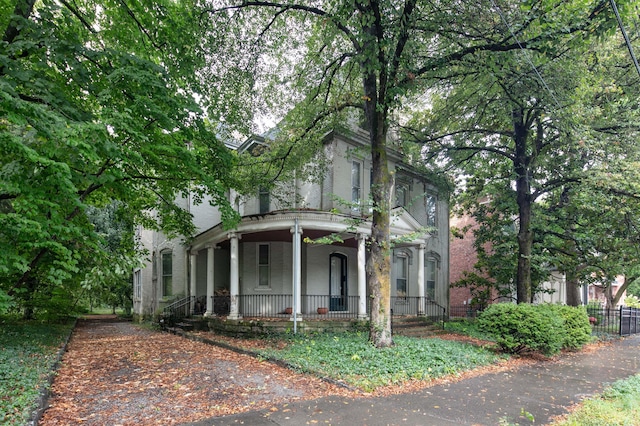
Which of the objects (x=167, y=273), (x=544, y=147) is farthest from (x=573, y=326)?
(x=167, y=273)

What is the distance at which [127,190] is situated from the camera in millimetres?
9078

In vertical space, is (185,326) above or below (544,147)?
below

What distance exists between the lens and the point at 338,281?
15.6 metres

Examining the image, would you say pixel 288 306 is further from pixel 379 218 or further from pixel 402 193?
pixel 402 193

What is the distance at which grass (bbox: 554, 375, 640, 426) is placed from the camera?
5.09 metres

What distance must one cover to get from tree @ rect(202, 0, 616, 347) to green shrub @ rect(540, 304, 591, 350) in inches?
233

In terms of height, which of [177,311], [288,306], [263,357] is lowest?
[177,311]

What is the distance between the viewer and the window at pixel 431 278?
19.1 meters

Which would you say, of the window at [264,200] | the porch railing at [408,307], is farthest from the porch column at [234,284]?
the porch railing at [408,307]

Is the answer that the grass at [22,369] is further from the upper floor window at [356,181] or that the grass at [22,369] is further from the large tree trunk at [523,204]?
the large tree trunk at [523,204]

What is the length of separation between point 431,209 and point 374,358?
1211 centimetres

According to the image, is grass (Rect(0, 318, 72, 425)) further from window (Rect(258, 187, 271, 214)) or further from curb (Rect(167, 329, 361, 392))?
window (Rect(258, 187, 271, 214))

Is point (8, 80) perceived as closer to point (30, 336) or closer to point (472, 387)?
point (30, 336)

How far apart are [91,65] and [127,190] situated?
107 inches
